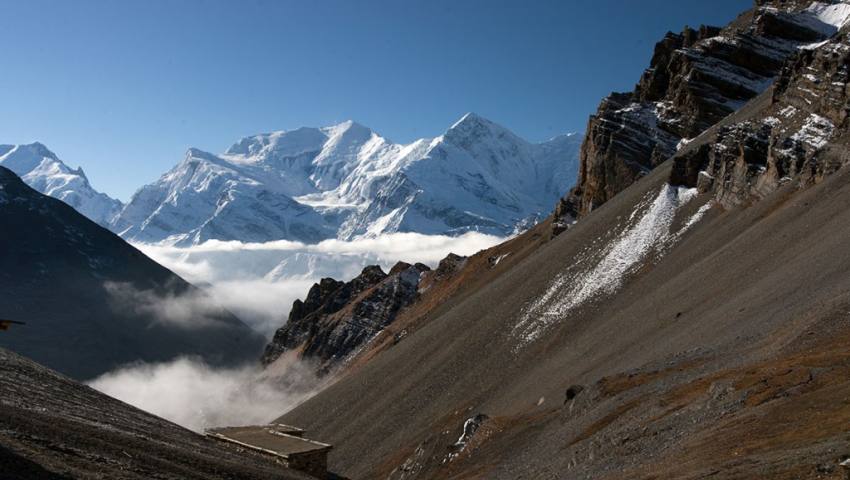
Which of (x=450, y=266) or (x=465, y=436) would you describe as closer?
(x=465, y=436)

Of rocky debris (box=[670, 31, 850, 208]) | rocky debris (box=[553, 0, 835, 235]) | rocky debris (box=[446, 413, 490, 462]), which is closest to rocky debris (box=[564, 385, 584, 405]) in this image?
rocky debris (box=[446, 413, 490, 462])

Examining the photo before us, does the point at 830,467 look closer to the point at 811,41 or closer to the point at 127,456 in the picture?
the point at 127,456

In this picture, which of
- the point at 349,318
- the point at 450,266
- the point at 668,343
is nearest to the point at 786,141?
the point at 668,343

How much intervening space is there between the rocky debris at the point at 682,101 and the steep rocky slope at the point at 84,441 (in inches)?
3641

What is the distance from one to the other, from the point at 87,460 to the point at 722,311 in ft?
131

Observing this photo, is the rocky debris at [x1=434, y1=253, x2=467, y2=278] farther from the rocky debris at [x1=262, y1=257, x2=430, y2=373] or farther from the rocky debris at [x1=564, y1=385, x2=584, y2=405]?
the rocky debris at [x1=564, y1=385, x2=584, y2=405]

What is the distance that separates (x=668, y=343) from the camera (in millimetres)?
46719

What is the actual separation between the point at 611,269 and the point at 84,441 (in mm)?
63412

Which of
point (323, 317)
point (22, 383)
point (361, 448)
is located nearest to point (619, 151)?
point (361, 448)

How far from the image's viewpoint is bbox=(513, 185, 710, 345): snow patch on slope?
7319cm

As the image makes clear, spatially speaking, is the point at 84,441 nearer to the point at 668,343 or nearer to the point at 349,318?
the point at 668,343

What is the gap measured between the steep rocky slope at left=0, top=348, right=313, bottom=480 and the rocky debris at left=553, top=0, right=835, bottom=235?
303 feet

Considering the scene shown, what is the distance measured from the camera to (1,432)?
715 inches

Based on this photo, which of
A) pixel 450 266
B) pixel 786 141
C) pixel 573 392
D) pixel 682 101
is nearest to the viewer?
pixel 573 392
